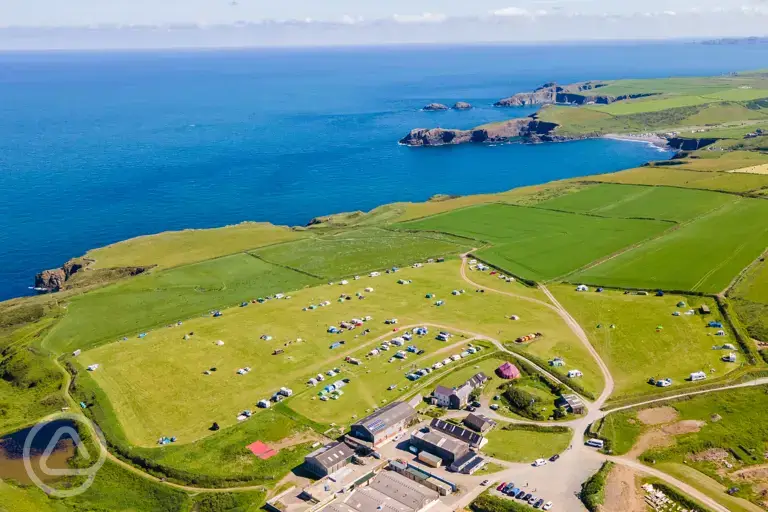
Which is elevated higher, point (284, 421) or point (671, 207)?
point (671, 207)

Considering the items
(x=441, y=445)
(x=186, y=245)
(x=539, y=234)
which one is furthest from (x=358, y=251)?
(x=441, y=445)

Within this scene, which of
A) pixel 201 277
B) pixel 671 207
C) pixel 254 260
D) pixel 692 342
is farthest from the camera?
pixel 671 207

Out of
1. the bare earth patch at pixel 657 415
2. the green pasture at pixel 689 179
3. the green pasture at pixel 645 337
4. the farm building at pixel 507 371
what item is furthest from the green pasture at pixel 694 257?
the bare earth patch at pixel 657 415

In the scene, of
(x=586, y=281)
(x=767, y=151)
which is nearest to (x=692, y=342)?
(x=586, y=281)

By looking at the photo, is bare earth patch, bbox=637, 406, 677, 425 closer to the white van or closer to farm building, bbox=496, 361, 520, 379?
the white van

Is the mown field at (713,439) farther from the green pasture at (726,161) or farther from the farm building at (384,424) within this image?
the green pasture at (726,161)

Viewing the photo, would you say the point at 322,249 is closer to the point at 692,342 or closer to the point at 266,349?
the point at 266,349

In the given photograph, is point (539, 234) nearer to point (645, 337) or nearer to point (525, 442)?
point (645, 337)
